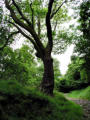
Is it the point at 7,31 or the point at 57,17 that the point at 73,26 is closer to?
the point at 57,17

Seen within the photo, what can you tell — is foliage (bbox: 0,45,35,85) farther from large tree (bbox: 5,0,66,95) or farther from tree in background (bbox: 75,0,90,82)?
tree in background (bbox: 75,0,90,82)

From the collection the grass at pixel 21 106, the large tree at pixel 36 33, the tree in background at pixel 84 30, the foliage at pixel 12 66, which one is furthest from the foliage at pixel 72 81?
the grass at pixel 21 106

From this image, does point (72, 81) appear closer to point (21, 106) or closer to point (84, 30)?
point (84, 30)

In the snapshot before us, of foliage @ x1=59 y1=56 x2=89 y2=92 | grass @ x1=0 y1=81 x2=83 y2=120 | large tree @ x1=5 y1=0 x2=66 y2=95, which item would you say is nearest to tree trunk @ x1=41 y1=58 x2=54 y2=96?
large tree @ x1=5 y1=0 x2=66 y2=95

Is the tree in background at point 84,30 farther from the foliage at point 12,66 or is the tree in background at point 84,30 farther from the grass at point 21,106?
the foliage at point 12,66

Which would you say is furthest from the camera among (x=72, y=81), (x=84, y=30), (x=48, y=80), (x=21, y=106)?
(x=72, y=81)

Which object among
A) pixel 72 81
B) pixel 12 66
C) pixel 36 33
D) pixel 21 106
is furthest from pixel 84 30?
pixel 72 81

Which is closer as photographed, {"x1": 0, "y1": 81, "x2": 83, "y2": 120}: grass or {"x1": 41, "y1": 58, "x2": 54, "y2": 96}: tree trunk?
{"x1": 0, "y1": 81, "x2": 83, "y2": 120}: grass

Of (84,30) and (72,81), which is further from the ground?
(84,30)

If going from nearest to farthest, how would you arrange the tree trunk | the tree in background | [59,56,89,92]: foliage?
the tree trunk
the tree in background
[59,56,89,92]: foliage

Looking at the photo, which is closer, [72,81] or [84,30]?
[84,30]

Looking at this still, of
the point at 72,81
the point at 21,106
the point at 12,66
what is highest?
the point at 12,66

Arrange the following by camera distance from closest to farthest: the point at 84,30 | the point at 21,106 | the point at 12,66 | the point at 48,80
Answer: the point at 21,106, the point at 48,80, the point at 84,30, the point at 12,66

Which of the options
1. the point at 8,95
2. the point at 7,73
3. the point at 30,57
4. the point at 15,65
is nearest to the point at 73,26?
the point at 30,57
